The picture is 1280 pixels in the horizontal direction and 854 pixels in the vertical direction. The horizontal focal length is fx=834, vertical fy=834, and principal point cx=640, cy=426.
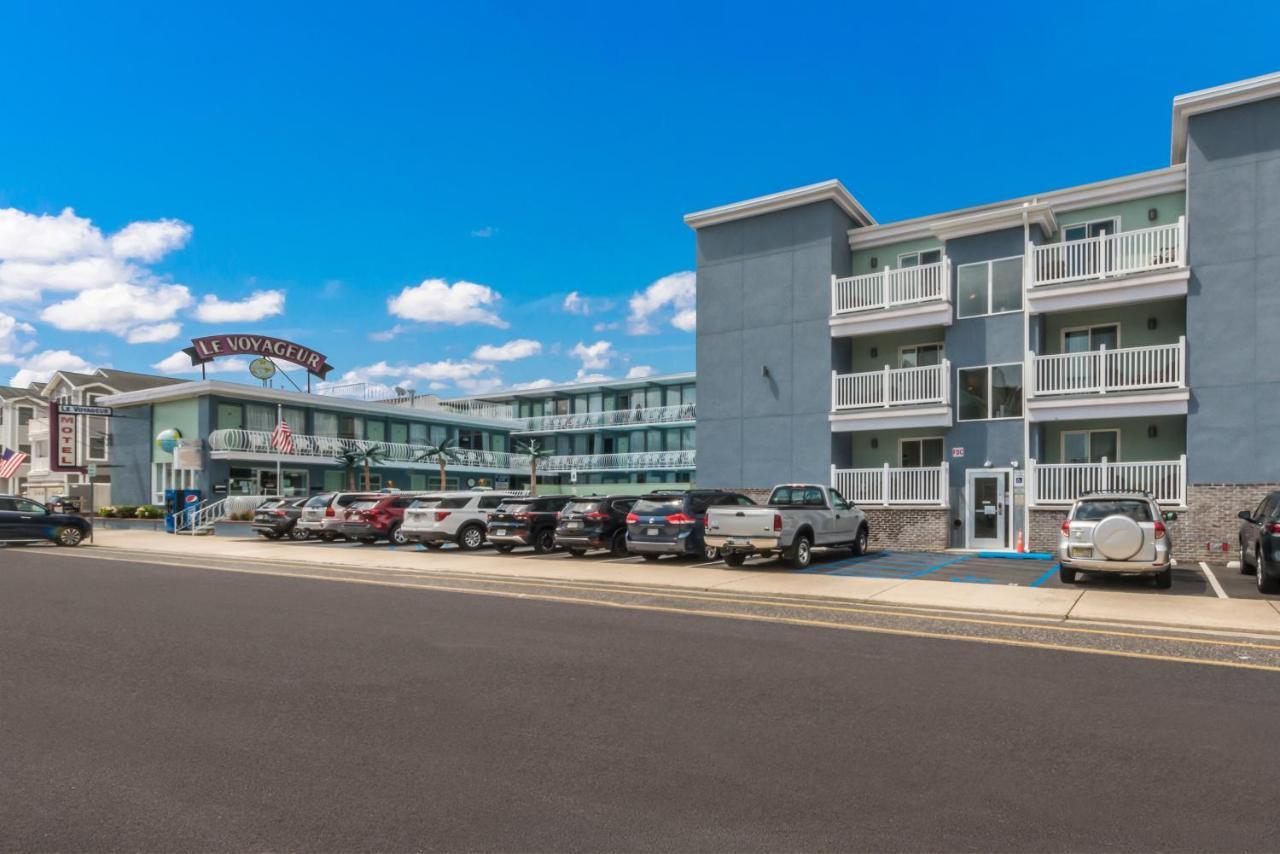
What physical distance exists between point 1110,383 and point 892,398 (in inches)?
211

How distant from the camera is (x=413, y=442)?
4925cm

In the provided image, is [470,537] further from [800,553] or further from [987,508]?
[987,508]

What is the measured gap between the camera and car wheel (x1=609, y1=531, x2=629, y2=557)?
20709 millimetres

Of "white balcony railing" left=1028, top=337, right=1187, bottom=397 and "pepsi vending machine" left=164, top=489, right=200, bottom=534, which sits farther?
"pepsi vending machine" left=164, top=489, right=200, bottom=534

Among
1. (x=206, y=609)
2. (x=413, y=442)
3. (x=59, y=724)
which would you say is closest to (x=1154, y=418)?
(x=206, y=609)

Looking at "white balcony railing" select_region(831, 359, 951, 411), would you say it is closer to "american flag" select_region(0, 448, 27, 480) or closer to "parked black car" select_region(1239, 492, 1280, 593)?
"parked black car" select_region(1239, 492, 1280, 593)

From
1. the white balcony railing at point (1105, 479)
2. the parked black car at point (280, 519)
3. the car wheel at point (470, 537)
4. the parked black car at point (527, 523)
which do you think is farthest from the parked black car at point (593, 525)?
the parked black car at point (280, 519)

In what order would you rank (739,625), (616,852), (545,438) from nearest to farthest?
(616,852) → (739,625) → (545,438)

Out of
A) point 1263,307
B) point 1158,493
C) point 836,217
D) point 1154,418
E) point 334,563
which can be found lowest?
point 334,563

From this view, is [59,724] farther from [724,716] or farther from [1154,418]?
[1154,418]

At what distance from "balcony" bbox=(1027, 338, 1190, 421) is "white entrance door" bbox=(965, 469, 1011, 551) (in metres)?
2.01

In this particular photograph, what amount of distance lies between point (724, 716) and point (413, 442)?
45.3 metres

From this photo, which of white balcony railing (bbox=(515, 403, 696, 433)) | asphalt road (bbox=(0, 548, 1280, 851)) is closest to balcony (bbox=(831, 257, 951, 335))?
asphalt road (bbox=(0, 548, 1280, 851))

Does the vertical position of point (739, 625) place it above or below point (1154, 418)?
below
